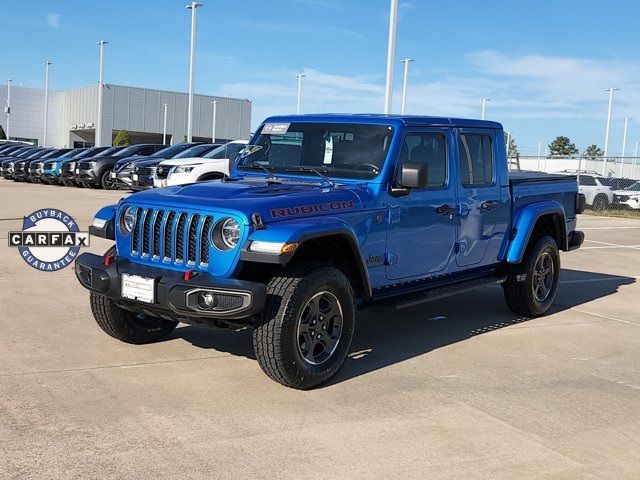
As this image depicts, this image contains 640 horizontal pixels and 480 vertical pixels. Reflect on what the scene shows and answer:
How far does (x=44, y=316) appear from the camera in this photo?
6.63 meters

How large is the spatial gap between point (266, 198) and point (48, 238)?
9.85 ft

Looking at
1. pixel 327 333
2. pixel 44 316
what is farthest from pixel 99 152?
pixel 327 333

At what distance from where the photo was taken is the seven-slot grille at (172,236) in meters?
4.80

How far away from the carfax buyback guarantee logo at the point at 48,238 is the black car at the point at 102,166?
17.0m

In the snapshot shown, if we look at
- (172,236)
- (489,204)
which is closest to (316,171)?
(172,236)

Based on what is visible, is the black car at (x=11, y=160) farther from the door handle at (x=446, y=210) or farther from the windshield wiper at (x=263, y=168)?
the door handle at (x=446, y=210)

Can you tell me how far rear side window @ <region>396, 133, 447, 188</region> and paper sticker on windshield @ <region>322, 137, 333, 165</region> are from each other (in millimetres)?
565

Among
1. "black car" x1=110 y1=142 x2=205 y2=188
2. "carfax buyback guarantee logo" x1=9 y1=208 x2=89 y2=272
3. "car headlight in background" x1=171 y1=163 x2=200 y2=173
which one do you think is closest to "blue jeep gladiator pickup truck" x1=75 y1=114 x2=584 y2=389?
"carfax buyback guarantee logo" x1=9 y1=208 x2=89 y2=272

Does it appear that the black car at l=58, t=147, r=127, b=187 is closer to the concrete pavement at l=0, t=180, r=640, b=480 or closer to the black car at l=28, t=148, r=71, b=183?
the black car at l=28, t=148, r=71, b=183

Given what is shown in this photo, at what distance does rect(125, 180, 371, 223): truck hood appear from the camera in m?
4.79

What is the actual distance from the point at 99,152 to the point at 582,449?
25.1m

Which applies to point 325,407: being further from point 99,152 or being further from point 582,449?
point 99,152

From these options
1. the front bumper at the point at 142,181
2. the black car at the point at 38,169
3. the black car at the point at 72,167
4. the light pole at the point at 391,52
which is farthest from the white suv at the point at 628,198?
the black car at the point at 38,169

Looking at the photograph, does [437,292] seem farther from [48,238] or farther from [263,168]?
[48,238]
